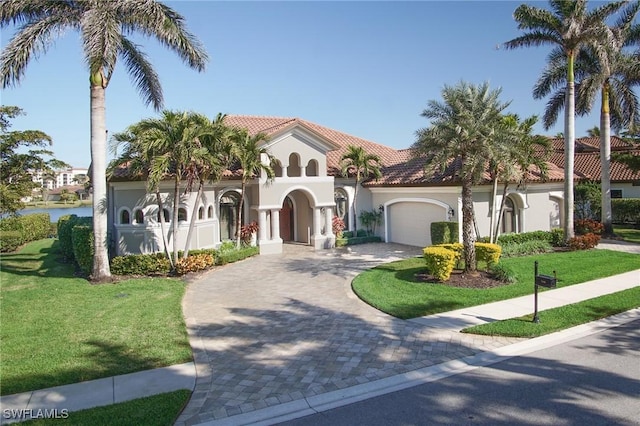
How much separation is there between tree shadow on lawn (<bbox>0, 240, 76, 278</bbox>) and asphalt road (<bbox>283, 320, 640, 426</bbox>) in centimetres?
1569

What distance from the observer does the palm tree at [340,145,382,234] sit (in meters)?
25.6

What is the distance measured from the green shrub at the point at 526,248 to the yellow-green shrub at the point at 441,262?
6.09 meters

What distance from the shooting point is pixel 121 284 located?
52.9ft

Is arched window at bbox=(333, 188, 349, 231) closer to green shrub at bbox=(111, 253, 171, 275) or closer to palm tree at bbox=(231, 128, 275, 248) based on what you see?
palm tree at bbox=(231, 128, 275, 248)

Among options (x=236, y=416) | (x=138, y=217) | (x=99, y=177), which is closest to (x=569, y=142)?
(x=138, y=217)

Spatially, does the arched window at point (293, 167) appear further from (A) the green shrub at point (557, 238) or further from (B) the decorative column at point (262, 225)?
(A) the green shrub at point (557, 238)

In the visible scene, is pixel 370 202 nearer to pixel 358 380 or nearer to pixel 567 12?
pixel 567 12

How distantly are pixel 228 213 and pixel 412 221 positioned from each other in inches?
392

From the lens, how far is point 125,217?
20375 millimetres

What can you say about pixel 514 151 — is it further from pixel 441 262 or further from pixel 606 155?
pixel 606 155

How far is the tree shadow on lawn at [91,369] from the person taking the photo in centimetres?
773

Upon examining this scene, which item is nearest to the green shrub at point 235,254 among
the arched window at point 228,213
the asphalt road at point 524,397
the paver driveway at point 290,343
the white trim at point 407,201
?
the arched window at point 228,213

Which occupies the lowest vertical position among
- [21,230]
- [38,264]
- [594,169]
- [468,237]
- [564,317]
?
[564,317]

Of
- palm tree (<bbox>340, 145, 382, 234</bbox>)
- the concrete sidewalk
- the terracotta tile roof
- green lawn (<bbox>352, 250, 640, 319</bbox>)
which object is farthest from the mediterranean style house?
the concrete sidewalk
